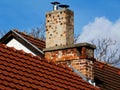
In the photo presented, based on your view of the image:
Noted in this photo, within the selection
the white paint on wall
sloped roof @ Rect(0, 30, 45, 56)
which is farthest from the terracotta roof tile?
the white paint on wall

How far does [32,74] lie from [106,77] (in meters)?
5.53

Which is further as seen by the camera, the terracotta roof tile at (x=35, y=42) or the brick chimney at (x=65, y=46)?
the terracotta roof tile at (x=35, y=42)

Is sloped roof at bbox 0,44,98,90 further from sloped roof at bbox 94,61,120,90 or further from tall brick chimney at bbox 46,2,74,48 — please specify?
sloped roof at bbox 94,61,120,90

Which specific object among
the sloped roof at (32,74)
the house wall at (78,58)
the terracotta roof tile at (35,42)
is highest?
the terracotta roof tile at (35,42)

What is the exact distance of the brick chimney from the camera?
14672 millimetres

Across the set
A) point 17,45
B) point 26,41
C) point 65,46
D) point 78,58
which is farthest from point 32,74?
point 17,45

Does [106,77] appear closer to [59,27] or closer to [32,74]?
[59,27]

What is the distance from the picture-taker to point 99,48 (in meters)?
36.2

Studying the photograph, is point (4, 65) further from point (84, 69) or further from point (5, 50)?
point (84, 69)

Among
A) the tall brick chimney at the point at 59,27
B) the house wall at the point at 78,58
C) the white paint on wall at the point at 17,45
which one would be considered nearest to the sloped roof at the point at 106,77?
the house wall at the point at 78,58

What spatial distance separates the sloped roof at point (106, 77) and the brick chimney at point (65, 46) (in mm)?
1257

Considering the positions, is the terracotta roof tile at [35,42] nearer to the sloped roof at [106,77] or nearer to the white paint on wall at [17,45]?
the white paint on wall at [17,45]

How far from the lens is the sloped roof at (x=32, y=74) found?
437 inches

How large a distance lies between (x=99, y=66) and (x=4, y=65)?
6959 millimetres
